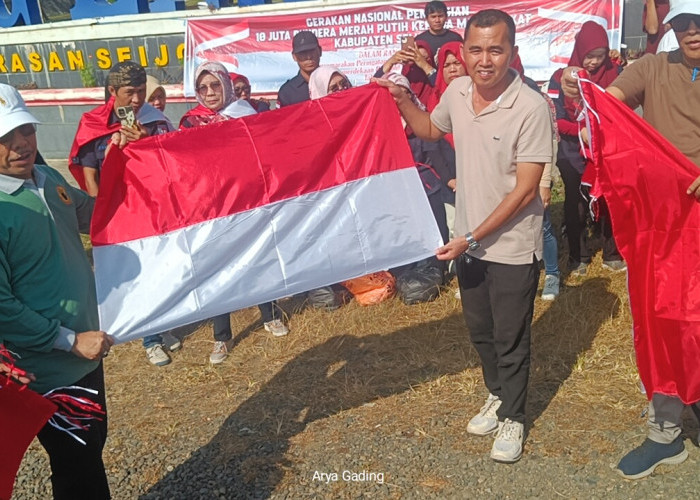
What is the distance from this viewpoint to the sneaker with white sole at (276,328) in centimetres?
554

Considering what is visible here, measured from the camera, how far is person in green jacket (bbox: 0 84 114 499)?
104 inches

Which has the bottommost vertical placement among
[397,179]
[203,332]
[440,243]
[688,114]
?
[203,332]

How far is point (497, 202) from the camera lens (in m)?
3.48

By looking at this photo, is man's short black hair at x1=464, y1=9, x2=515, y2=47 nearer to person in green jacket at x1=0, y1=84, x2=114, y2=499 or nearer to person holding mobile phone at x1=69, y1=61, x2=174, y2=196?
person in green jacket at x1=0, y1=84, x2=114, y2=499

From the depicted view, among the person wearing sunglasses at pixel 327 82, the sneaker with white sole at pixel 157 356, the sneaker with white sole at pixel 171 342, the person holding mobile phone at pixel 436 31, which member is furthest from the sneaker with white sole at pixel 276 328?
the person holding mobile phone at pixel 436 31

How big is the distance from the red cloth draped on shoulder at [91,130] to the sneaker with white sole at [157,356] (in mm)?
1284

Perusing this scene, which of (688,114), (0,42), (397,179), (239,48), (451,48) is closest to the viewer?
(688,114)

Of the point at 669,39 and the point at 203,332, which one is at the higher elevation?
the point at 669,39

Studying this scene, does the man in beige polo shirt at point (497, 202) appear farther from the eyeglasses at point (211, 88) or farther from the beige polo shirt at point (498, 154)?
the eyeglasses at point (211, 88)

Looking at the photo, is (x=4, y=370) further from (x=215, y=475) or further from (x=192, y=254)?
(x=215, y=475)

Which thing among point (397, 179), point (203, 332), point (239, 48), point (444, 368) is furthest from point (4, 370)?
point (239, 48)

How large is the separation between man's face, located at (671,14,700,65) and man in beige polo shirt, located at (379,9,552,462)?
67 centimetres

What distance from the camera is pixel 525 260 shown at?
351 cm

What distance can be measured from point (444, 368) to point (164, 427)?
5.90 feet
